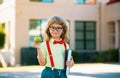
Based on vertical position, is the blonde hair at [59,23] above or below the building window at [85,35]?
above

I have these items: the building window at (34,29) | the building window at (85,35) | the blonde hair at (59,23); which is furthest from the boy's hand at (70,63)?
the building window at (85,35)

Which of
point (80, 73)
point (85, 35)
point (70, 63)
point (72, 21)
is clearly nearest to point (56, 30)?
point (70, 63)

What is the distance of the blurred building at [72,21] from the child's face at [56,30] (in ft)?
71.8

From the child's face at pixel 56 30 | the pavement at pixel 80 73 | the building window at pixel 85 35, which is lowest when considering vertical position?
the pavement at pixel 80 73

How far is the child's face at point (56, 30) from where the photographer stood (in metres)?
5.03

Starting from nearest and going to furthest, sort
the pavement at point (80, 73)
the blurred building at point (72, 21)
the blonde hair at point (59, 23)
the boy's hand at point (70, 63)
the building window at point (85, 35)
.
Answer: the boy's hand at point (70, 63) → the blonde hair at point (59, 23) → the pavement at point (80, 73) → the blurred building at point (72, 21) → the building window at point (85, 35)

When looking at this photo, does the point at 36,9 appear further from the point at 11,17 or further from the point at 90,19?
the point at 90,19

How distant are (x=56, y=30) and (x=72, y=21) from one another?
23178 mm

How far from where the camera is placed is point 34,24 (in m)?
27.2

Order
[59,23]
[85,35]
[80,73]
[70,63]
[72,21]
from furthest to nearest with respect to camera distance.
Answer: [85,35], [72,21], [80,73], [59,23], [70,63]

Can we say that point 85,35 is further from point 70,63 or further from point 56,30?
point 70,63

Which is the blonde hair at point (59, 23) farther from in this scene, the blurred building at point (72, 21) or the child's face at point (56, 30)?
the blurred building at point (72, 21)

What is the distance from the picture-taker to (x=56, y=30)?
198 inches

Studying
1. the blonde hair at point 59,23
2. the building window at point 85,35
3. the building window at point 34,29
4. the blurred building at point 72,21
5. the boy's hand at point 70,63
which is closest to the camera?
the boy's hand at point 70,63
